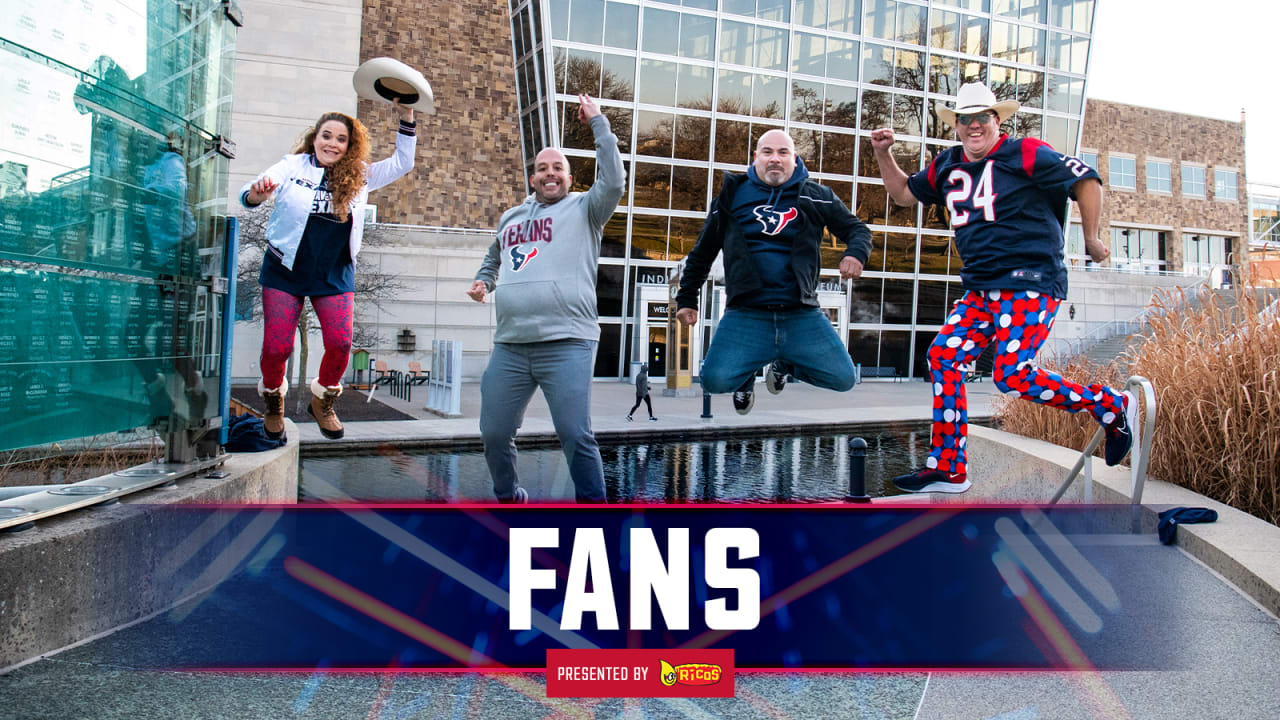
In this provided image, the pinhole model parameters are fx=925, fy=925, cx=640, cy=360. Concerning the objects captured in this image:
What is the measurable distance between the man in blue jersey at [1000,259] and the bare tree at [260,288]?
8407 millimetres

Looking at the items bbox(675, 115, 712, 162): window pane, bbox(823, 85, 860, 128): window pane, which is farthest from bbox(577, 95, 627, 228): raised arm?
bbox(823, 85, 860, 128): window pane

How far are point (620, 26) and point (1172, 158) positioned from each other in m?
27.5

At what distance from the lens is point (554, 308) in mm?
4180

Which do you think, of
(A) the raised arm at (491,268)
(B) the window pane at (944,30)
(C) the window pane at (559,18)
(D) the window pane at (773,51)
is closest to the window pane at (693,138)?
(D) the window pane at (773,51)

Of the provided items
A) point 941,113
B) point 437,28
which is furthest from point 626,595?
point 437,28

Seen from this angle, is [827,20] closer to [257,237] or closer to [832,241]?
[832,241]

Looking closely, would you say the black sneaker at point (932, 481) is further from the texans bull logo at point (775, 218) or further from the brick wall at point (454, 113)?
the brick wall at point (454, 113)

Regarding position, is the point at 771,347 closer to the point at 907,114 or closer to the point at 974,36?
the point at 907,114

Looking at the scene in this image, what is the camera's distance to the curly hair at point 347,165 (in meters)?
3.82

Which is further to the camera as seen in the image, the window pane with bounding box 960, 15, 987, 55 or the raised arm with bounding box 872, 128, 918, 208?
the window pane with bounding box 960, 15, 987, 55

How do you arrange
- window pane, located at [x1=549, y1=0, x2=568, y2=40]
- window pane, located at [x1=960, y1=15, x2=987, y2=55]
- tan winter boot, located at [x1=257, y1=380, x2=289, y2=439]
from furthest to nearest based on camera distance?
window pane, located at [x1=960, y1=15, x2=987, y2=55] < window pane, located at [x1=549, y1=0, x2=568, y2=40] < tan winter boot, located at [x1=257, y1=380, x2=289, y2=439]

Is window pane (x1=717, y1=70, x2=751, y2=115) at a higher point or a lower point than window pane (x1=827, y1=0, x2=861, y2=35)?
lower

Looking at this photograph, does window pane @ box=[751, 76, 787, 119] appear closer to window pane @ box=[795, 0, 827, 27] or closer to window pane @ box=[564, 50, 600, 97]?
window pane @ box=[795, 0, 827, 27]

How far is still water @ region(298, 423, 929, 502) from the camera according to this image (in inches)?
325
